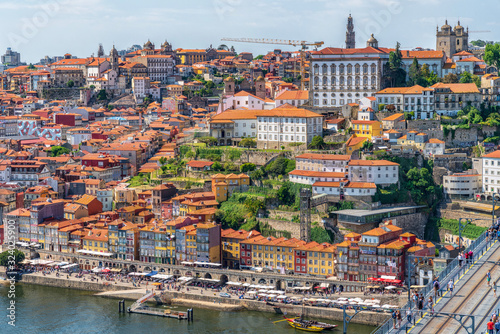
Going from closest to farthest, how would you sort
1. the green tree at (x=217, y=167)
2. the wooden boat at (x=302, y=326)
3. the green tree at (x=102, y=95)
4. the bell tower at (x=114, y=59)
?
the wooden boat at (x=302, y=326) → the green tree at (x=217, y=167) → the green tree at (x=102, y=95) → the bell tower at (x=114, y=59)

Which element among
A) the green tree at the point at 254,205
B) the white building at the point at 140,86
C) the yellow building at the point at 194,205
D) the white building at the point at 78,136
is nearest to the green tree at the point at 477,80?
the green tree at the point at 254,205

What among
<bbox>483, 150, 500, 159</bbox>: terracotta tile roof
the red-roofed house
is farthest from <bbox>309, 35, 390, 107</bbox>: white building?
<bbox>483, 150, 500, 159</bbox>: terracotta tile roof

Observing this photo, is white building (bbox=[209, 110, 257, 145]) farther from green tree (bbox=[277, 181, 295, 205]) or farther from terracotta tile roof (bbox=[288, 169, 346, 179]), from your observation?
green tree (bbox=[277, 181, 295, 205])

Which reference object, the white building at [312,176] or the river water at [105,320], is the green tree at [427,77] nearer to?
the white building at [312,176]

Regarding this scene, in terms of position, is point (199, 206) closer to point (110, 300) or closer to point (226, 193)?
point (226, 193)

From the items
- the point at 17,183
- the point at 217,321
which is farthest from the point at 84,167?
the point at 217,321
